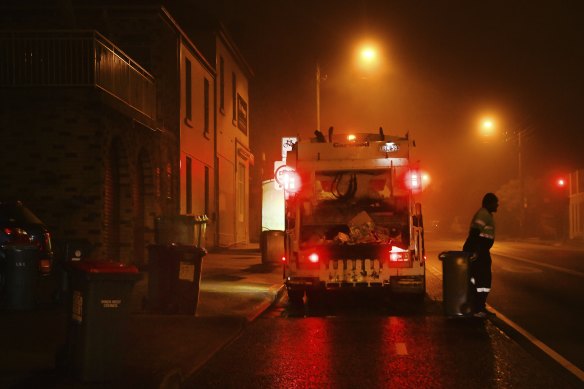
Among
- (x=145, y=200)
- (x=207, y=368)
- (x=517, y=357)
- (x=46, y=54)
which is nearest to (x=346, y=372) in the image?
(x=207, y=368)

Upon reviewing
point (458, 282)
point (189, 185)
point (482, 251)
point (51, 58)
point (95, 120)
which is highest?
point (51, 58)

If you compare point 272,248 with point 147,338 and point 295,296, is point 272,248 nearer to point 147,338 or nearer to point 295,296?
point 295,296

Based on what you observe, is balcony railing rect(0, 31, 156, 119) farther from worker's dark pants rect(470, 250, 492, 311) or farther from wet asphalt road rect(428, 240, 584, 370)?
wet asphalt road rect(428, 240, 584, 370)

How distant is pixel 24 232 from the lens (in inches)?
466

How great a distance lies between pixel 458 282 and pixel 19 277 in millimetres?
6415

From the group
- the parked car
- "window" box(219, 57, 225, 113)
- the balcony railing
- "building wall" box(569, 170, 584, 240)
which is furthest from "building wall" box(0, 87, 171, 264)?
"building wall" box(569, 170, 584, 240)

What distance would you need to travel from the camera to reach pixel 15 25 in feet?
66.7

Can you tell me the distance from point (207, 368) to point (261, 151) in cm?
4454

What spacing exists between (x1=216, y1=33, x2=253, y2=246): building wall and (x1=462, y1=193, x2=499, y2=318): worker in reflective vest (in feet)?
66.7

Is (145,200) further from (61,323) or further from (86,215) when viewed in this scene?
(61,323)

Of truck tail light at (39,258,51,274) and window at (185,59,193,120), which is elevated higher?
window at (185,59,193,120)

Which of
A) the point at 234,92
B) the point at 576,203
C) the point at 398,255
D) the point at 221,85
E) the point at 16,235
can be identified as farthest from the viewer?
the point at 576,203

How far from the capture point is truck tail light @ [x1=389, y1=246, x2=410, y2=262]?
1261 centimetres

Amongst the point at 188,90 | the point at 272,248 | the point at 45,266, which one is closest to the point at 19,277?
the point at 45,266
